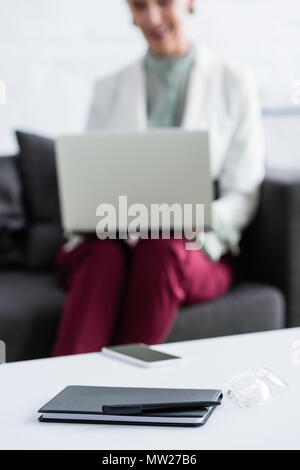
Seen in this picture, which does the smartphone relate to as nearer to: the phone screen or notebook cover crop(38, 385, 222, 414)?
the phone screen

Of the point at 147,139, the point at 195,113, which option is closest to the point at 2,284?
the point at 147,139

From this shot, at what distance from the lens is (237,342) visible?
1275 mm

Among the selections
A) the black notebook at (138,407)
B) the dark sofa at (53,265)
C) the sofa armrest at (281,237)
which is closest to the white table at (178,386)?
the black notebook at (138,407)

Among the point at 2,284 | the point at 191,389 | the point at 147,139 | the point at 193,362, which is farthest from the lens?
the point at 2,284

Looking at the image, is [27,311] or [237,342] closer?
[237,342]

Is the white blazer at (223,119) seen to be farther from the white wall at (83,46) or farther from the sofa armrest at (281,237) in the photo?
the white wall at (83,46)

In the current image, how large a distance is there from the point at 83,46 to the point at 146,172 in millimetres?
1079

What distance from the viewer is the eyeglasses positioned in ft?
3.19

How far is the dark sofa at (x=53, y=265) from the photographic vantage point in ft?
6.11

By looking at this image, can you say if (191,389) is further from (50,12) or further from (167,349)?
(50,12)

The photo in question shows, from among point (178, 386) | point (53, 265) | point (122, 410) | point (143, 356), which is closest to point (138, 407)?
point (122, 410)

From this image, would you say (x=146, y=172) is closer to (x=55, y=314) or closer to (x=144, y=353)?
(x=55, y=314)
